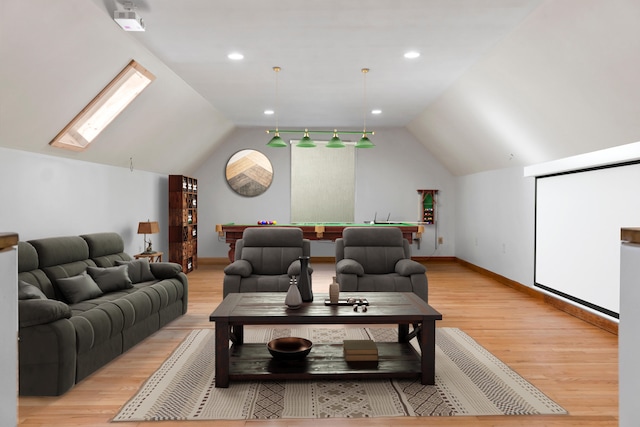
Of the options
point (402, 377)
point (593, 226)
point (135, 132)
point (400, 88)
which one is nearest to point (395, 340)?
point (402, 377)

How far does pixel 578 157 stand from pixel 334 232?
12.5ft

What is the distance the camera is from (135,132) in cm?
584

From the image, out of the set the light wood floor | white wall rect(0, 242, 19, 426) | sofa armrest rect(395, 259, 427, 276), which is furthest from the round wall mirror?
white wall rect(0, 242, 19, 426)

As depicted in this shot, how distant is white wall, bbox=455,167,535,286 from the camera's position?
6.28 m

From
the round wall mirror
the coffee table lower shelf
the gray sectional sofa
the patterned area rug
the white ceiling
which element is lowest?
the patterned area rug

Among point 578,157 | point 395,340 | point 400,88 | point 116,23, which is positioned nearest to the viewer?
point 116,23

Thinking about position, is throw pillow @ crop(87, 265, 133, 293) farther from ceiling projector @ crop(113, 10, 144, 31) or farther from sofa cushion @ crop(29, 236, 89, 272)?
ceiling projector @ crop(113, 10, 144, 31)

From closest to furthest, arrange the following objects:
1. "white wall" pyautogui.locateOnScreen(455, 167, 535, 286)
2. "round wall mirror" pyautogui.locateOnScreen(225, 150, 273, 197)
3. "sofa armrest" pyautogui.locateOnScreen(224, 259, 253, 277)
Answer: "sofa armrest" pyautogui.locateOnScreen(224, 259, 253, 277), "white wall" pyautogui.locateOnScreen(455, 167, 535, 286), "round wall mirror" pyautogui.locateOnScreen(225, 150, 273, 197)

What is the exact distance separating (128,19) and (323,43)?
1.75m

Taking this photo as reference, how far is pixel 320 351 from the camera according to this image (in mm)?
3504

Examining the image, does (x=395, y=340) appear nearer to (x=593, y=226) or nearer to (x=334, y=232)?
(x=593, y=226)

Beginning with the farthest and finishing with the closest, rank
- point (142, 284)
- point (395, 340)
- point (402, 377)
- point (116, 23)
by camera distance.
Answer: point (142, 284)
point (395, 340)
point (116, 23)
point (402, 377)

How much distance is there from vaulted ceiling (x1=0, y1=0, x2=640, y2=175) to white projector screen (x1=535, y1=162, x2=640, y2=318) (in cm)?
35

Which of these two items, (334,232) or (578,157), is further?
(334,232)
